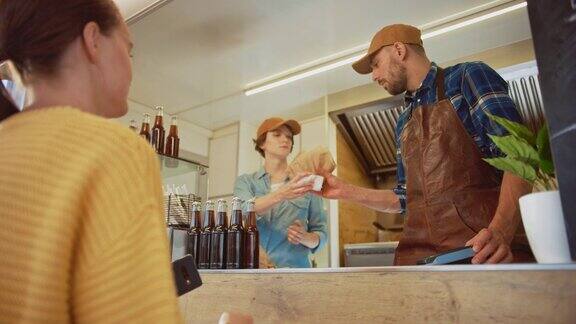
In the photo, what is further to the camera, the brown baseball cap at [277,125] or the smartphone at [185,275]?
the brown baseball cap at [277,125]

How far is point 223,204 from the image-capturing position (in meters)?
1.50

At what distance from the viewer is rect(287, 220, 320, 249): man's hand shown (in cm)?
181

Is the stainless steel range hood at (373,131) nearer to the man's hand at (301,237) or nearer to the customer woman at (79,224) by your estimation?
the man's hand at (301,237)

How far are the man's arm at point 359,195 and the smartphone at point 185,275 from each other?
77 centimetres

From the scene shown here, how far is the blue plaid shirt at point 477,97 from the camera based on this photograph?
1.21m

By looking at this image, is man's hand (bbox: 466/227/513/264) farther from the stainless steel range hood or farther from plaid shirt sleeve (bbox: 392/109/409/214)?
the stainless steel range hood

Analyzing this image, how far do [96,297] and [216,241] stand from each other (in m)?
1.07

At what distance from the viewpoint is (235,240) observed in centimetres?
144

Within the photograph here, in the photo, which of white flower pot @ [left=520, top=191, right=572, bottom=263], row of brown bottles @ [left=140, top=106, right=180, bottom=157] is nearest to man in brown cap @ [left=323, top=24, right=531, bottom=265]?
white flower pot @ [left=520, top=191, right=572, bottom=263]

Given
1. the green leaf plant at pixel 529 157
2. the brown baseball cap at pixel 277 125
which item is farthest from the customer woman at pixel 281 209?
the green leaf plant at pixel 529 157

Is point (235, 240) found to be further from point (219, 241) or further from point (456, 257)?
point (456, 257)

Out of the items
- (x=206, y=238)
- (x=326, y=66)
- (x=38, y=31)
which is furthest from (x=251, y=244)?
(x=326, y=66)

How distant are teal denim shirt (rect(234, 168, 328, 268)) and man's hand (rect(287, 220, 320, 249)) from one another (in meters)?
0.05

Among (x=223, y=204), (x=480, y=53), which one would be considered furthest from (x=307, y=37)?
(x=223, y=204)
